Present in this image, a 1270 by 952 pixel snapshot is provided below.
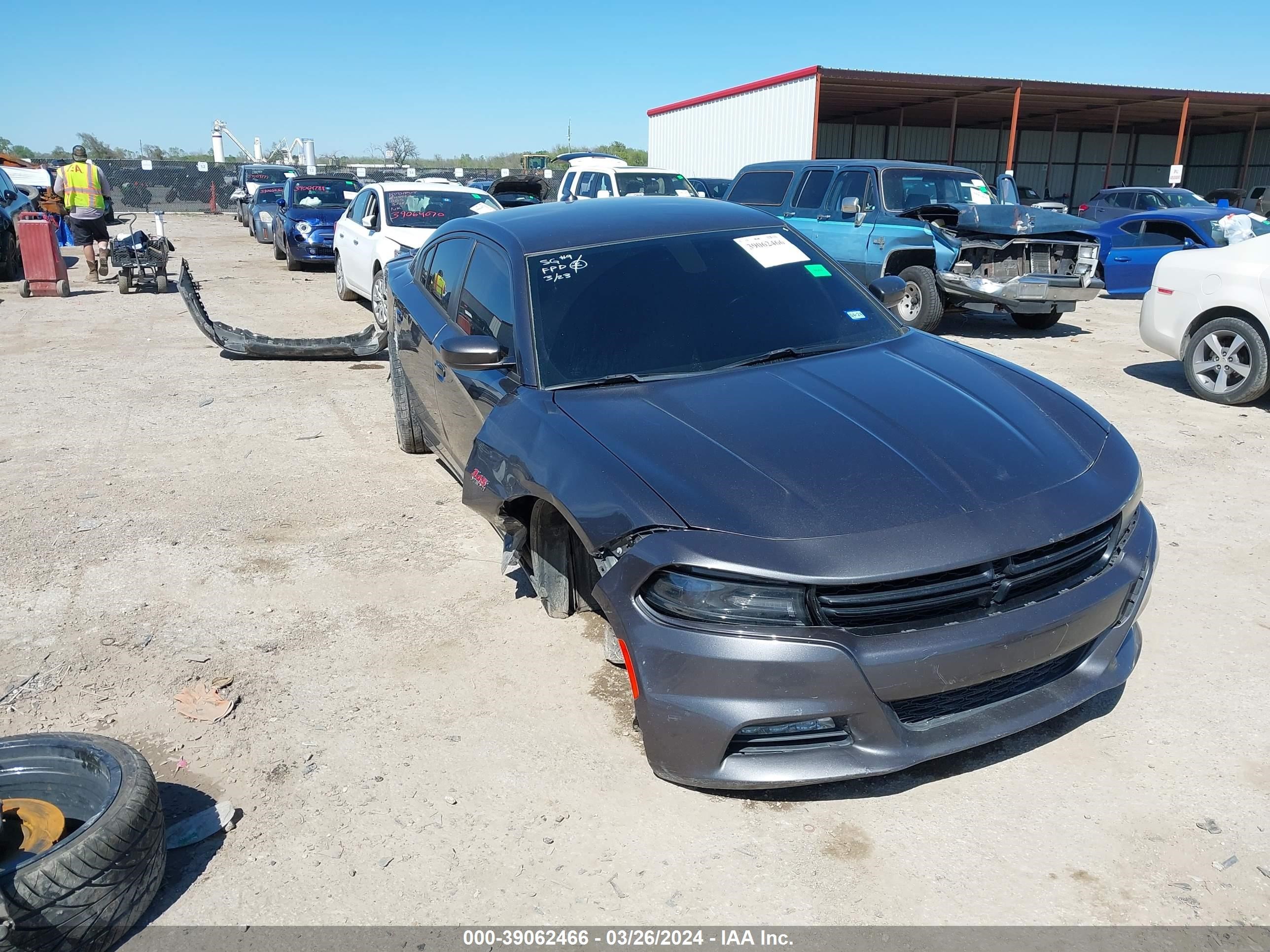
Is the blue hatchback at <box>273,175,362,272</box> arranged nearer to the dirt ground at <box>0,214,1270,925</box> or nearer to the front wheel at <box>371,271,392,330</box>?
the front wheel at <box>371,271,392,330</box>

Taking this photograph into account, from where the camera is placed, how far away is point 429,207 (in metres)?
11.6

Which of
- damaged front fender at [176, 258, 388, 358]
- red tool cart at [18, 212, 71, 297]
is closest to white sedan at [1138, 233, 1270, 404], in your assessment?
damaged front fender at [176, 258, 388, 358]

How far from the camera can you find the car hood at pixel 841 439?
2740mm

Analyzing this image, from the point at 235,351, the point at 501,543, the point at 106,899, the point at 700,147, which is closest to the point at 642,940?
the point at 106,899

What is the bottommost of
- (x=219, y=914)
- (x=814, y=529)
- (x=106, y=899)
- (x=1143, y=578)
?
(x=219, y=914)

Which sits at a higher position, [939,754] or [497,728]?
[939,754]

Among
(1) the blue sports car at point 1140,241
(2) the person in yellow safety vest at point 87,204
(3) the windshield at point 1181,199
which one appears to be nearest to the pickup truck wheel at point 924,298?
(1) the blue sports car at point 1140,241

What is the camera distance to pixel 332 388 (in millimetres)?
8414

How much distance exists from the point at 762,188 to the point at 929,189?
89.3 inches

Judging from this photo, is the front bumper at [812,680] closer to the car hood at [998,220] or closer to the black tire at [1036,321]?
the car hood at [998,220]

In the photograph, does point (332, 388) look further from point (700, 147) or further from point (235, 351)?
point (700, 147)

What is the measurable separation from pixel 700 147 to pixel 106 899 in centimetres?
2744

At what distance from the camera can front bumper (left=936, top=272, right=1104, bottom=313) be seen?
1030cm

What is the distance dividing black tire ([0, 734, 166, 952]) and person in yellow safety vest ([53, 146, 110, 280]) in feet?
44.5
